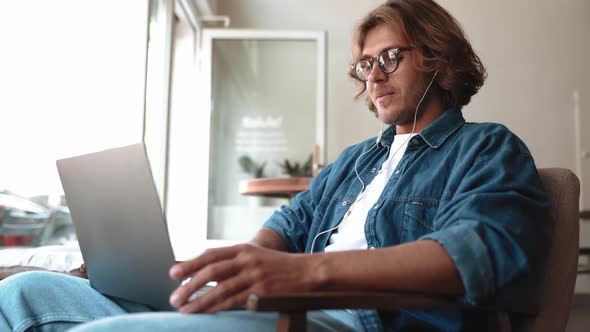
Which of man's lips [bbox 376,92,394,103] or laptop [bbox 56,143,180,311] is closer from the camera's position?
laptop [bbox 56,143,180,311]

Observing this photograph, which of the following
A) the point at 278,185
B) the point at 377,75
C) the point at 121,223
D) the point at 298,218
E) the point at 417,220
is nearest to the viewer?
the point at 121,223

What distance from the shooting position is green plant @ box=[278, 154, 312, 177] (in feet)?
13.6

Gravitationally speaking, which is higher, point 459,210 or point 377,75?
point 377,75

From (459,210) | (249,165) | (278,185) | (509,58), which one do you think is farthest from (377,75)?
(509,58)

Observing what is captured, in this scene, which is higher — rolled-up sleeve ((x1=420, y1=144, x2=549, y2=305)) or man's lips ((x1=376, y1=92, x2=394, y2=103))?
man's lips ((x1=376, y1=92, x2=394, y2=103))

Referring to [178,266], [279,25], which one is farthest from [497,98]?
[178,266]

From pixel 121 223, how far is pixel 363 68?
755 mm

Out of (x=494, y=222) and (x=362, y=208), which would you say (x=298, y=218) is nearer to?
(x=362, y=208)

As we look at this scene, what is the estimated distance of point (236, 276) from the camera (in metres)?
0.77

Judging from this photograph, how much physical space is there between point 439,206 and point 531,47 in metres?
3.77

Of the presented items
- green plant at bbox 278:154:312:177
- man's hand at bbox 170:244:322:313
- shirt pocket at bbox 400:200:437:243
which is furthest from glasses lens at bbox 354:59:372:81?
green plant at bbox 278:154:312:177

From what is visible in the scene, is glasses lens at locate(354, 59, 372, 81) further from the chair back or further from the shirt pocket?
the chair back

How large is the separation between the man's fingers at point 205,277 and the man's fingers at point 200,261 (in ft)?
0.04

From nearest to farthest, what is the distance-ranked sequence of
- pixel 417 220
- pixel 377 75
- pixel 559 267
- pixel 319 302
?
pixel 319 302 < pixel 559 267 < pixel 417 220 < pixel 377 75
